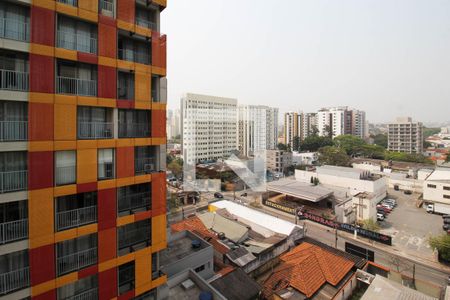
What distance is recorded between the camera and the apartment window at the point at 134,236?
8.93 meters

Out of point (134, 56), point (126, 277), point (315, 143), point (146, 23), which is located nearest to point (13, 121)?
point (134, 56)

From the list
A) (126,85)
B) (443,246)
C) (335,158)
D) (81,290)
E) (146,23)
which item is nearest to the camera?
(81,290)

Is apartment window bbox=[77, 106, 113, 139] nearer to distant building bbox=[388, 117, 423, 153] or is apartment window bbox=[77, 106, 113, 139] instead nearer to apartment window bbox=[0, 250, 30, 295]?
apartment window bbox=[0, 250, 30, 295]

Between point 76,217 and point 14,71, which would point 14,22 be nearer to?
point 14,71

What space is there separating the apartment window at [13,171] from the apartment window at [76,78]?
2254 millimetres

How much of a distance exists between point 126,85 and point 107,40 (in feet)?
5.18

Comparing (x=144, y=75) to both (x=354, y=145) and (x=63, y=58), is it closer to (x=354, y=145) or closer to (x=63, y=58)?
(x=63, y=58)

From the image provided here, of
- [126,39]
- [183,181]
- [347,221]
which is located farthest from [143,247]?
[183,181]

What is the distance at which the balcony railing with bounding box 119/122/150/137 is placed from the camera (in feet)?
28.9

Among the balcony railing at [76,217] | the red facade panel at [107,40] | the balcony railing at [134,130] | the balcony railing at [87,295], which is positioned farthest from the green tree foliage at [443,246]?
the red facade panel at [107,40]

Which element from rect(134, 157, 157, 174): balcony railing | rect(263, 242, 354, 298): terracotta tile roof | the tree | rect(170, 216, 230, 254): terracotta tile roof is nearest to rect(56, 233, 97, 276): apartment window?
rect(134, 157, 157, 174): balcony railing

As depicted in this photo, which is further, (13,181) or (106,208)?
(106,208)

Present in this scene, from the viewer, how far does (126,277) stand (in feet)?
29.7

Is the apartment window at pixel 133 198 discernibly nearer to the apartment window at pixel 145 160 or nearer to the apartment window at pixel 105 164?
the apartment window at pixel 145 160
